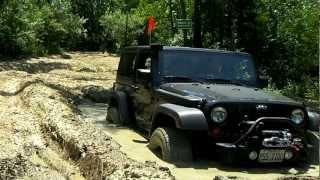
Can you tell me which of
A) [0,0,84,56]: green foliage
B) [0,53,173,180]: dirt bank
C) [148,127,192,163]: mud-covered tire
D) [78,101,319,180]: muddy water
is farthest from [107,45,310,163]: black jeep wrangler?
[0,0,84,56]: green foliage

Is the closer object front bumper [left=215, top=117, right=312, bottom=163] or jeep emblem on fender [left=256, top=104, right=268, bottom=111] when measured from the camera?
front bumper [left=215, top=117, right=312, bottom=163]

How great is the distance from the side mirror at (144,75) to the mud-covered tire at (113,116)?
1259 millimetres

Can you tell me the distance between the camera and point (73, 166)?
7320 mm

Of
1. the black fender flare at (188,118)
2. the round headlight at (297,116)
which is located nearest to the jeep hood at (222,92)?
the round headlight at (297,116)

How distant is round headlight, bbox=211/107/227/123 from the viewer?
22.6 feet

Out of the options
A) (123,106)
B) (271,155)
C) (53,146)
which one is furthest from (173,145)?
(123,106)

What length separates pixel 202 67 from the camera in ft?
27.0

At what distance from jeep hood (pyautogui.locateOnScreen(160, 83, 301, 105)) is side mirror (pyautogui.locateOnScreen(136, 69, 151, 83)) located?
0.98 ft

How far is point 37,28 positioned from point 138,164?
96.4ft

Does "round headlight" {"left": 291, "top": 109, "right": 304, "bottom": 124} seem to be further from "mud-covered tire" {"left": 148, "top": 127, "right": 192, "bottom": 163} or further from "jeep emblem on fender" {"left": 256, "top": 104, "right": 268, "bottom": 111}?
"mud-covered tire" {"left": 148, "top": 127, "right": 192, "bottom": 163}

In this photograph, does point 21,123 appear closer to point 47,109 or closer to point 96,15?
point 47,109

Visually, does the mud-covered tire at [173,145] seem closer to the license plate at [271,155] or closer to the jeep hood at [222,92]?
the jeep hood at [222,92]

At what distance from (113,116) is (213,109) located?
3496mm

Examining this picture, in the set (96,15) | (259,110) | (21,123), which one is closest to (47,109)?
(21,123)
